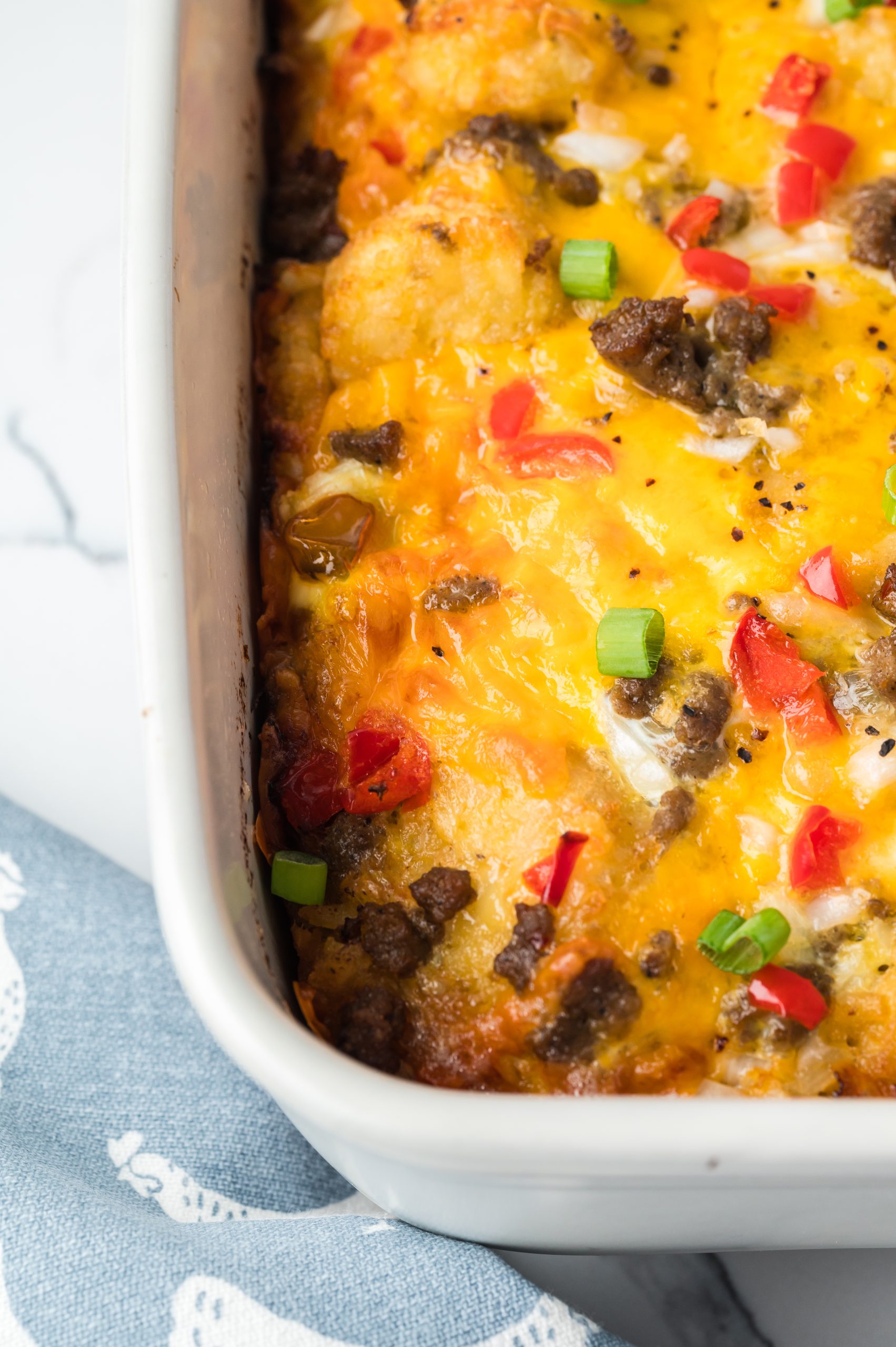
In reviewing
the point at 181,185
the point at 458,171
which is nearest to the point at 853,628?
the point at 458,171

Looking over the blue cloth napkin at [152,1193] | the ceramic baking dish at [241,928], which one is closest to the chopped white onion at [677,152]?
the ceramic baking dish at [241,928]

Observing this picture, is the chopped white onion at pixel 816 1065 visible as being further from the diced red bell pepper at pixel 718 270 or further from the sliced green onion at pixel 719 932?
the diced red bell pepper at pixel 718 270

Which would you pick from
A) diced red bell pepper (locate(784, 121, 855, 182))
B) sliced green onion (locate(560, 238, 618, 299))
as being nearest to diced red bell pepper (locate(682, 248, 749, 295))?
sliced green onion (locate(560, 238, 618, 299))

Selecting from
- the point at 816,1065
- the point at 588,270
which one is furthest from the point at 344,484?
the point at 816,1065

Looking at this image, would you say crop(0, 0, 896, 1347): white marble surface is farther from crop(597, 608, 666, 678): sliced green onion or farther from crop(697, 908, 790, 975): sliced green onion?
crop(697, 908, 790, 975): sliced green onion

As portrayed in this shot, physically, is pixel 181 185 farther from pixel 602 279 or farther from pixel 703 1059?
pixel 703 1059

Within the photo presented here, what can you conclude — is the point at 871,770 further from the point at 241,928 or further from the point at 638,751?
the point at 241,928

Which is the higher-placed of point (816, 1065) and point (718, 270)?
point (718, 270)
